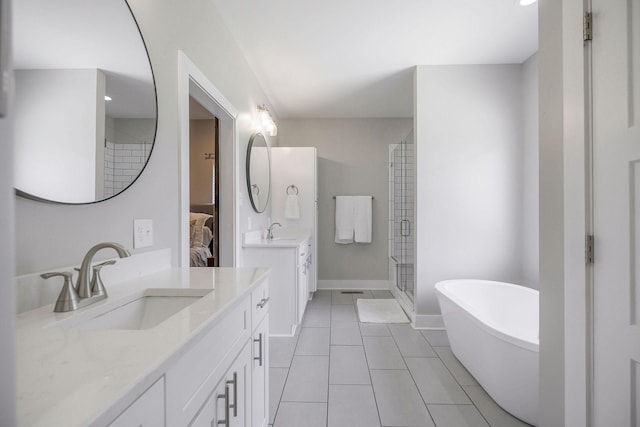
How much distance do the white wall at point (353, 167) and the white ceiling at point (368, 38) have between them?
3.64 feet

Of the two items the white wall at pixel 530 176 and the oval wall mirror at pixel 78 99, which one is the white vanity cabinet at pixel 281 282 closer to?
the oval wall mirror at pixel 78 99

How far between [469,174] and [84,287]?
3.09m

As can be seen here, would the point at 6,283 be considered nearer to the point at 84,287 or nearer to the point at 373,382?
the point at 84,287

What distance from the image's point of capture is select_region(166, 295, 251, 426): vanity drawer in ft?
2.26

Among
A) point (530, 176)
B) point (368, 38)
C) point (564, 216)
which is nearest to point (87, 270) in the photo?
point (564, 216)

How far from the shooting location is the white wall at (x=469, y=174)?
10.3 feet

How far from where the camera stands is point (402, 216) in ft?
12.9

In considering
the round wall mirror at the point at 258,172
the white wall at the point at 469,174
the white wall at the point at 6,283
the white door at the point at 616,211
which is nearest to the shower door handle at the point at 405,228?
the white wall at the point at 469,174

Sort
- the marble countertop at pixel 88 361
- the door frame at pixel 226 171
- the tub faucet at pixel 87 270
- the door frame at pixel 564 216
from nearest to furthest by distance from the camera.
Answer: the marble countertop at pixel 88 361 < the tub faucet at pixel 87 270 < the door frame at pixel 564 216 < the door frame at pixel 226 171

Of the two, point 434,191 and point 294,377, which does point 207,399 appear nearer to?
point 294,377

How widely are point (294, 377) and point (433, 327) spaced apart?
158 centimetres

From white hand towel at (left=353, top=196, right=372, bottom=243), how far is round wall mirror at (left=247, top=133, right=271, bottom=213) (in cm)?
139

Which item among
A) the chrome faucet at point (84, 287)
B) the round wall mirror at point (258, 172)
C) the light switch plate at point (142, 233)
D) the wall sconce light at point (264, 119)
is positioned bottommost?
the chrome faucet at point (84, 287)

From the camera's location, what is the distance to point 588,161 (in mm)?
1100
